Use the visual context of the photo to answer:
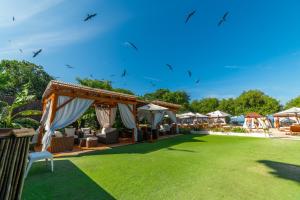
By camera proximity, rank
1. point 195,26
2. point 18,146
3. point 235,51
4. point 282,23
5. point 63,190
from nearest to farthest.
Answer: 1. point 18,146
2. point 63,190
3. point 282,23
4. point 195,26
5. point 235,51

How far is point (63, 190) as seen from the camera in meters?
3.61

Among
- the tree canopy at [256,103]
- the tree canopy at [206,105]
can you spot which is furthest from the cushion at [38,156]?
the tree canopy at [206,105]

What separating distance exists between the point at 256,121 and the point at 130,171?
76.8 feet

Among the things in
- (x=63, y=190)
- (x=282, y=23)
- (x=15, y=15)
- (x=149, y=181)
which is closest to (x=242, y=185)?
(x=149, y=181)

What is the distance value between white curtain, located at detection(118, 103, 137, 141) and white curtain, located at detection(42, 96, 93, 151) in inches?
100

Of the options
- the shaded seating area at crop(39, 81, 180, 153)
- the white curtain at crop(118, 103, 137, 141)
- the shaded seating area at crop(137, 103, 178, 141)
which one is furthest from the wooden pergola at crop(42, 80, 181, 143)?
the shaded seating area at crop(137, 103, 178, 141)

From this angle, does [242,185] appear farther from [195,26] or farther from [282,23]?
[282,23]

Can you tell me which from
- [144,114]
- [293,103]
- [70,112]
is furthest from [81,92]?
[293,103]

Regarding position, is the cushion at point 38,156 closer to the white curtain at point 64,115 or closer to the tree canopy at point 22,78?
the white curtain at point 64,115

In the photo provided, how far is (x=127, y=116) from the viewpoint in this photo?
436 inches

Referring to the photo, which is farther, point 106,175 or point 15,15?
point 15,15

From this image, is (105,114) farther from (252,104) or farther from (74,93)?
(252,104)

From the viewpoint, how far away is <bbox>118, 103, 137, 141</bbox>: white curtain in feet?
35.8

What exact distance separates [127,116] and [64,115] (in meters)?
4.08
